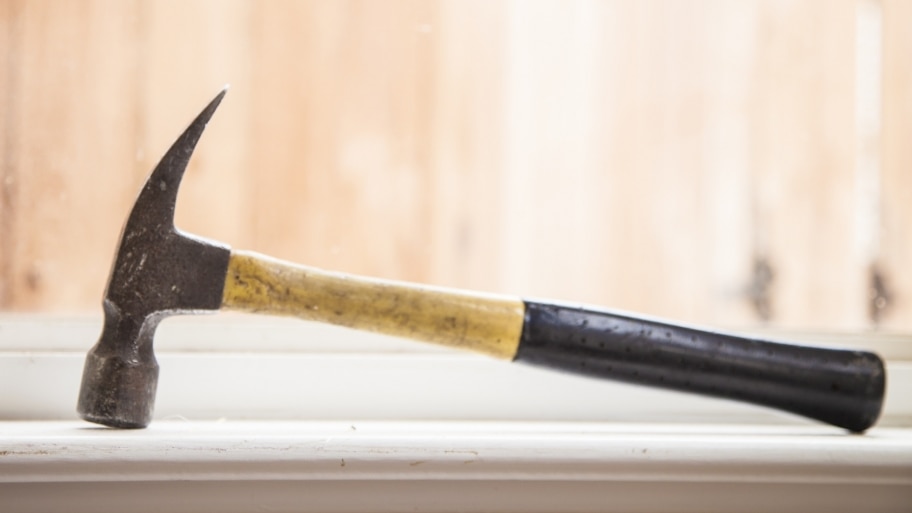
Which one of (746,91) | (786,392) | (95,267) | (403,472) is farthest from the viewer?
(746,91)

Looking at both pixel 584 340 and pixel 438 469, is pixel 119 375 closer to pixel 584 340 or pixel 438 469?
pixel 438 469

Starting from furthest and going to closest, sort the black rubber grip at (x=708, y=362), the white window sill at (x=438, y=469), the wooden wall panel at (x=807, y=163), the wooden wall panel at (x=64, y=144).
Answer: the wooden wall panel at (x=807, y=163)
the wooden wall panel at (x=64, y=144)
the black rubber grip at (x=708, y=362)
the white window sill at (x=438, y=469)

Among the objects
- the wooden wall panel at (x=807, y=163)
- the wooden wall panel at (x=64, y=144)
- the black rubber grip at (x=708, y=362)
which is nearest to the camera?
the black rubber grip at (x=708, y=362)

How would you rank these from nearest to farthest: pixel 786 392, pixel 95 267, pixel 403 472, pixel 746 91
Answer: pixel 403 472
pixel 786 392
pixel 95 267
pixel 746 91

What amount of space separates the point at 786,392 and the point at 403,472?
0.41 m

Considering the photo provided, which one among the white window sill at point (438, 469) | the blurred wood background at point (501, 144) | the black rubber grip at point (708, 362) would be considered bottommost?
the white window sill at point (438, 469)

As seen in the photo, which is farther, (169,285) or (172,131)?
(172,131)

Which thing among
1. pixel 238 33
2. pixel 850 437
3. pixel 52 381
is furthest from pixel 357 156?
pixel 850 437

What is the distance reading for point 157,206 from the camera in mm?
662

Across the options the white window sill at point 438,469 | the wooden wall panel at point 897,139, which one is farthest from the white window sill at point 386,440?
the wooden wall panel at point 897,139

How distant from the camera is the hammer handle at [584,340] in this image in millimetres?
684

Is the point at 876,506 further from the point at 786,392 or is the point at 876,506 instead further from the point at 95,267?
the point at 95,267

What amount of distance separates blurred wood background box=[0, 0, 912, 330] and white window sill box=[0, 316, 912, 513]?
0.13 metres

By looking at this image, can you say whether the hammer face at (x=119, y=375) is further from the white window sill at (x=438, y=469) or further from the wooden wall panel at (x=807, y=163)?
the wooden wall panel at (x=807, y=163)
